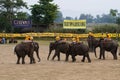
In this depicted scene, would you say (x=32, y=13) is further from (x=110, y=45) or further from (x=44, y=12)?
(x=110, y=45)

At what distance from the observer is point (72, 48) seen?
28078mm

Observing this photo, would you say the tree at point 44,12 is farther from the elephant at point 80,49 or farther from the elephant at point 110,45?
the elephant at point 80,49

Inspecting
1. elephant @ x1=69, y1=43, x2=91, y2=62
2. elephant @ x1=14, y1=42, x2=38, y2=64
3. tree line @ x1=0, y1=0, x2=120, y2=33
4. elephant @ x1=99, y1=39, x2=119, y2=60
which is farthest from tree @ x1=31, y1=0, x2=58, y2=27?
elephant @ x1=14, y1=42, x2=38, y2=64

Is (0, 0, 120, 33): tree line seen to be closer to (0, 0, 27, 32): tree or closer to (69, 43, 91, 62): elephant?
(0, 0, 27, 32): tree

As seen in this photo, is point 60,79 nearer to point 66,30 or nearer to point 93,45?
point 93,45

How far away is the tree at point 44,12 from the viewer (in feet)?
245

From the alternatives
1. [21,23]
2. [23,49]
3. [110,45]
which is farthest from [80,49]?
[21,23]

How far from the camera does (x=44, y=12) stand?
7469 centimetres

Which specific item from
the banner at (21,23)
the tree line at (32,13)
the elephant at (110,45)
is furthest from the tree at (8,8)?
the elephant at (110,45)

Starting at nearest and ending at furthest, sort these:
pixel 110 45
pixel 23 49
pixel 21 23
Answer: pixel 23 49
pixel 110 45
pixel 21 23

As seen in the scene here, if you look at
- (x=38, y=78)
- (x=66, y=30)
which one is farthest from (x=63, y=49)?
(x=66, y=30)

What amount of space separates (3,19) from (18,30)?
3.93 metres

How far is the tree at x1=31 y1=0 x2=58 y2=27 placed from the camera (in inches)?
2938

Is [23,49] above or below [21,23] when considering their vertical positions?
below
